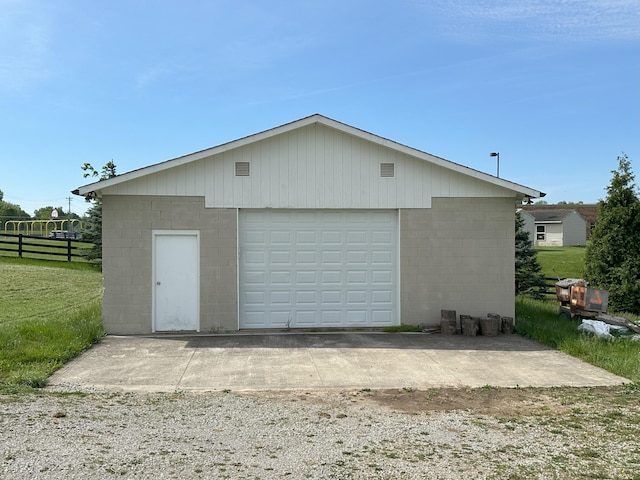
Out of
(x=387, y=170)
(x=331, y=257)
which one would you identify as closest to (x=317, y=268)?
(x=331, y=257)

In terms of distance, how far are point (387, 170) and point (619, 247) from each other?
24.6ft

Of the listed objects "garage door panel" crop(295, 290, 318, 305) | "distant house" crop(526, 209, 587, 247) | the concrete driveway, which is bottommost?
the concrete driveway

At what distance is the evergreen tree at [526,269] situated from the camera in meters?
18.4

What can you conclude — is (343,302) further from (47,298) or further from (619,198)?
(47,298)

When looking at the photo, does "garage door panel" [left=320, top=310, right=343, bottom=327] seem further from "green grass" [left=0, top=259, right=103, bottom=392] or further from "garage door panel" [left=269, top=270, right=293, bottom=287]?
"green grass" [left=0, top=259, right=103, bottom=392]

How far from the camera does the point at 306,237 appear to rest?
12148mm

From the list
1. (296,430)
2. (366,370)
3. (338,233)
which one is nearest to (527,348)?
(366,370)

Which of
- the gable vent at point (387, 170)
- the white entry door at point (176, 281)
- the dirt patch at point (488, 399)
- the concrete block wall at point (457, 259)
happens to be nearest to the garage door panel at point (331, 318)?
the concrete block wall at point (457, 259)

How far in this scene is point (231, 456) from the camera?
194 inches

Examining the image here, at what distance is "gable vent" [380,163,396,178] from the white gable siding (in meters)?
0.08

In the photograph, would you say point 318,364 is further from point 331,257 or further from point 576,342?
point 576,342

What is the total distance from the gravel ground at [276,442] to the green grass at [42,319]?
1647 millimetres

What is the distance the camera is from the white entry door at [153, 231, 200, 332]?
1162 centimetres

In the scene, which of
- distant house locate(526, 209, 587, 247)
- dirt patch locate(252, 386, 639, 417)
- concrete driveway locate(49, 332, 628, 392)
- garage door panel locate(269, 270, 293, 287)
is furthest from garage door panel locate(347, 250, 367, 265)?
distant house locate(526, 209, 587, 247)
